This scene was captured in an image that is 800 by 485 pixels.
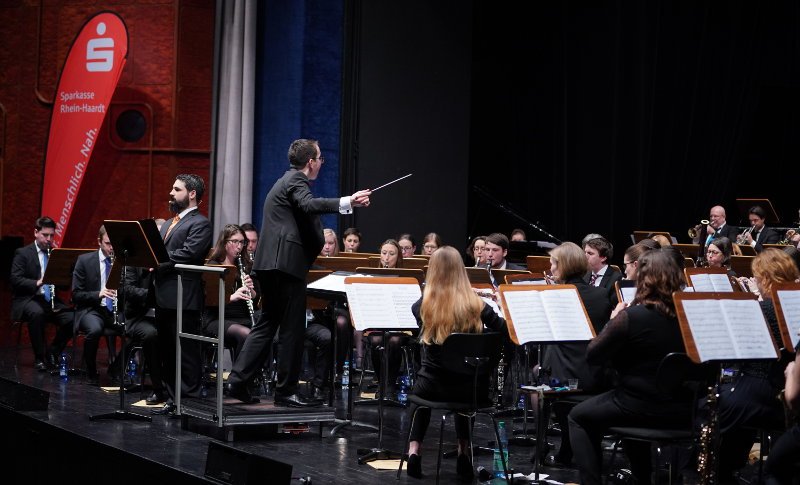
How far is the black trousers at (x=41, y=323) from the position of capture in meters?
10.4

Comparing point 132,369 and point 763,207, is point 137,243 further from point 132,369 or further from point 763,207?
point 763,207

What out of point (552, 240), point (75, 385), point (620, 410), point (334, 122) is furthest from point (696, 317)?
point (552, 240)

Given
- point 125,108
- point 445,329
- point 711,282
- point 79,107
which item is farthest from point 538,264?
point 125,108

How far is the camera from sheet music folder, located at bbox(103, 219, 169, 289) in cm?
711

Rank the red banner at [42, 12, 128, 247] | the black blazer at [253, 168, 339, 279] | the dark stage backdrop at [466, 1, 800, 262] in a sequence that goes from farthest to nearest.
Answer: the dark stage backdrop at [466, 1, 800, 262] < the red banner at [42, 12, 128, 247] < the black blazer at [253, 168, 339, 279]

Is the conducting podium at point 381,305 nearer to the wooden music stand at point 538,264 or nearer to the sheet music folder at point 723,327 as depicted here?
the sheet music folder at point 723,327

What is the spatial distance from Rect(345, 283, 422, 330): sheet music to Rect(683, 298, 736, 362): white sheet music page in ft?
7.17

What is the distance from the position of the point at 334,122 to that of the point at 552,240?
4.25m

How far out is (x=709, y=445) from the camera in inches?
197

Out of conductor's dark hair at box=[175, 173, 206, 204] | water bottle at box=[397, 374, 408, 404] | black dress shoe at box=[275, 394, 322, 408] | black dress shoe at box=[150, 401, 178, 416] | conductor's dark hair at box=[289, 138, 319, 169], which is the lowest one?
black dress shoe at box=[150, 401, 178, 416]

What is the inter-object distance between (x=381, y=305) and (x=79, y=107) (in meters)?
6.70

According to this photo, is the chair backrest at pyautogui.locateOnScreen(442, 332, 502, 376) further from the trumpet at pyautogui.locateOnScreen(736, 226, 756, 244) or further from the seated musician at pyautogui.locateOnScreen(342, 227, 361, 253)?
the trumpet at pyautogui.locateOnScreen(736, 226, 756, 244)

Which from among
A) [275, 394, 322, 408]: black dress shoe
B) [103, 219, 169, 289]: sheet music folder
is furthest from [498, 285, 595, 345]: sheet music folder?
[103, 219, 169, 289]: sheet music folder

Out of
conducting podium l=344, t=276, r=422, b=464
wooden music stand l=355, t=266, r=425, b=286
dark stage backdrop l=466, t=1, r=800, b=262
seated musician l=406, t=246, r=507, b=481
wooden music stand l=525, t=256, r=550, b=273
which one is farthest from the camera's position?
dark stage backdrop l=466, t=1, r=800, b=262
